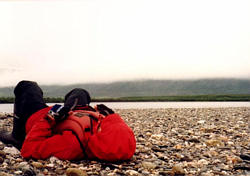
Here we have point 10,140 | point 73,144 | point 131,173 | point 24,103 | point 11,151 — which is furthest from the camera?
point 10,140

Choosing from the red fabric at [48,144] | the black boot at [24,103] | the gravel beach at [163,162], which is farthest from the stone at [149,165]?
the black boot at [24,103]

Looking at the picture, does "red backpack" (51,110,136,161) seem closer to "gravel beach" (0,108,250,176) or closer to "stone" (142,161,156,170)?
"gravel beach" (0,108,250,176)

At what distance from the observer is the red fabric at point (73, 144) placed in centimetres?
538

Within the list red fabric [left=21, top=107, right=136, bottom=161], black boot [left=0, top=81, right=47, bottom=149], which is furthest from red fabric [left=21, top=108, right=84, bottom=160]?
black boot [left=0, top=81, right=47, bottom=149]

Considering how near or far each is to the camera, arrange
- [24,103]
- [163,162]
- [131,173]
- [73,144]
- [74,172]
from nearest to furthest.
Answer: [74,172], [131,173], [73,144], [163,162], [24,103]

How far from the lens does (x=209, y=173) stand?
5.12m

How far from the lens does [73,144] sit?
5371 mm

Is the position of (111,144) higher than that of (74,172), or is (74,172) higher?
(111,144)

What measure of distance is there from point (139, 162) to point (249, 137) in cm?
453

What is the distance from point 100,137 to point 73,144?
1.69 feet

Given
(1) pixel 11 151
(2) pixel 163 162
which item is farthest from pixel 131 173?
(1) pixel 11 151

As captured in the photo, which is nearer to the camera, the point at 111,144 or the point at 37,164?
the point at 37,164

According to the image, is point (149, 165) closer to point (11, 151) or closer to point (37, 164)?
point (37, 164)

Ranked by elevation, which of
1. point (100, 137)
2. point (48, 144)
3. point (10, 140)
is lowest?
point (10, 140)
